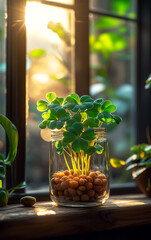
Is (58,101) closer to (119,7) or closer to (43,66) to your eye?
(43,66)

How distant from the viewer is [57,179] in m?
1.07

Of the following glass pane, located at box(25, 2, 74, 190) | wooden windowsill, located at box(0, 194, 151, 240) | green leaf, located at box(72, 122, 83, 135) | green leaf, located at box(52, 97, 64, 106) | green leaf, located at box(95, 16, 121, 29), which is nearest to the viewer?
wooden windowsill, located at box(0, 194, 151, 240)

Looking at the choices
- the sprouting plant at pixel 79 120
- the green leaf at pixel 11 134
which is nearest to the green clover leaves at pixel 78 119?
the sprouting plant at pixel 79 120

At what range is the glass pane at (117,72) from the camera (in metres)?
1.67

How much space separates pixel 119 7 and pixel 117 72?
1.20 ft

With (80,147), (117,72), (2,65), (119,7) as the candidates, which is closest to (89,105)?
(80,147)

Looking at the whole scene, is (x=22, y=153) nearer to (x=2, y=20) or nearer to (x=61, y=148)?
(x=61, y=148)

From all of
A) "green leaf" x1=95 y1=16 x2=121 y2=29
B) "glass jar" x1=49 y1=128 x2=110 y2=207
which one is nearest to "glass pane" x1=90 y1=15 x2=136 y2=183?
"green leaf" x1=95 y1=16 x2=121 y2=29

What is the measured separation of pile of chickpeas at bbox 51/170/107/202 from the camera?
1.02 metres

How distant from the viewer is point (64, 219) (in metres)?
0.94

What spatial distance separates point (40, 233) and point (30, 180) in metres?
0.46

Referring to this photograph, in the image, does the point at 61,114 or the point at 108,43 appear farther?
the point at 108,43

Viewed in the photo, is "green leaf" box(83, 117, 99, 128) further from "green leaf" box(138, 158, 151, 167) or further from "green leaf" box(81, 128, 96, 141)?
"green leaf" box(138, 158, 151, 167)

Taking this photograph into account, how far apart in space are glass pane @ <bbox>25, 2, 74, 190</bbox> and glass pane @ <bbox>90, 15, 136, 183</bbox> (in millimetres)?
239
